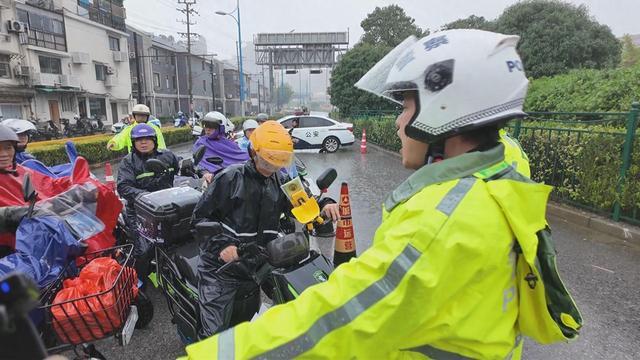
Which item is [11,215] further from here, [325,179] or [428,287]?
[428,287]

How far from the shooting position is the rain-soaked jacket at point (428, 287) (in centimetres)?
83

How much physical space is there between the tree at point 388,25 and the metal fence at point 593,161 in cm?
2512

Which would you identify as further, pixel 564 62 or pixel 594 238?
pixel 564 62

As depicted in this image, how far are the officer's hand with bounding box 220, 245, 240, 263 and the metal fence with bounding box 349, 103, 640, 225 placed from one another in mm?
4907

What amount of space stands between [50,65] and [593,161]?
3480 centimetres

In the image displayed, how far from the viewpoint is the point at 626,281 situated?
163 inches

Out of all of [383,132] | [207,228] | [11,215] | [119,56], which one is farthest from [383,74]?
[119,56]

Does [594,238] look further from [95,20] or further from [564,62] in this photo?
[95,20]

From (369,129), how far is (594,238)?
46.7 feet

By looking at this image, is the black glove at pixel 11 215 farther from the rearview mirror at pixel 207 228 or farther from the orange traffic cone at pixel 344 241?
the orange traffic cone at pixel 344 241

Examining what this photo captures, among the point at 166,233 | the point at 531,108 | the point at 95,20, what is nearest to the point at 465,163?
Answer: the point at 166,233

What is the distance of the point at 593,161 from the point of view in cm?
588

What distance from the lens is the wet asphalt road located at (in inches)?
121

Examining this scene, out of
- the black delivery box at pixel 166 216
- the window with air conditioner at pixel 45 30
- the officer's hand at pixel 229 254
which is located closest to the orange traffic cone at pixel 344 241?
the black delivery box at pixel 166 216
